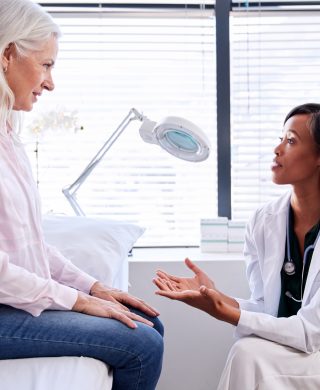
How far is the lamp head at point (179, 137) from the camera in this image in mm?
1948

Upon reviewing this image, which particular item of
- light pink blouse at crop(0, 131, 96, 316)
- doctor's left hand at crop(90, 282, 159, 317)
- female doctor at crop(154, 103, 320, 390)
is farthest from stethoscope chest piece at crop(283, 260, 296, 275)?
light pink blouse at crop(0, 131, 96, 316)

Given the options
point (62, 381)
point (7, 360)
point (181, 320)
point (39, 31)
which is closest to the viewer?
point (62, 381)

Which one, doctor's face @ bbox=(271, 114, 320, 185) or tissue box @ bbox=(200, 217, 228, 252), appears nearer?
doctor's face @ bbox=(271, 114, 320, 185)

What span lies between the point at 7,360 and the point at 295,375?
2.41 ft

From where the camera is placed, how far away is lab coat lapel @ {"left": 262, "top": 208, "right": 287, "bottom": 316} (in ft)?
5.61

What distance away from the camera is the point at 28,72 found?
1429 mm

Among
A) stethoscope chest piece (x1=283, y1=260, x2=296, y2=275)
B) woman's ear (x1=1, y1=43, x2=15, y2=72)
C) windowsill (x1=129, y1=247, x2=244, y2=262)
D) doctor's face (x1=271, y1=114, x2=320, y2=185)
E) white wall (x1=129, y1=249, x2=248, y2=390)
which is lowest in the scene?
white wall (x1=129, y1=249, x2=248, y2=390)

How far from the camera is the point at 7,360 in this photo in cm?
124

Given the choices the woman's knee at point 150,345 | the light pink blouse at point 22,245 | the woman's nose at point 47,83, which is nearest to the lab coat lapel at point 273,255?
the woman's knee at point 150,345

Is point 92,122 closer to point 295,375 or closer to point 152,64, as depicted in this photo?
point 152,64

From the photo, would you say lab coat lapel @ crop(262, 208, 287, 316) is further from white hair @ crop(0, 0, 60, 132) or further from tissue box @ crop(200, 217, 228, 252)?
white hair @ crop(0, 0, 60, 132)

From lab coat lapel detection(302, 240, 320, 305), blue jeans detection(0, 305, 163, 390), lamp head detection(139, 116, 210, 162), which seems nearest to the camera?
blue jeans detection(0, 305, 163, 390)

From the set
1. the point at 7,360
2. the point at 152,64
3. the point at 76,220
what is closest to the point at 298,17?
the point at 152,64

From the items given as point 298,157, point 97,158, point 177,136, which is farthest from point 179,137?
point 298,157
